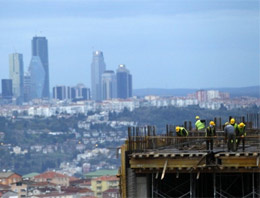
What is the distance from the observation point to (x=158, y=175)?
31.0 metres

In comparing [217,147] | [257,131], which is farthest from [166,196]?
[257,131]

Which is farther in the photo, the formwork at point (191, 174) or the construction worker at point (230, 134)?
the construction worker at point (230, 134)

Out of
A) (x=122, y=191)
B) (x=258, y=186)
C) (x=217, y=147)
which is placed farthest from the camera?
(x=217, y=147)

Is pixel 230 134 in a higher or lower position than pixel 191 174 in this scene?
higher

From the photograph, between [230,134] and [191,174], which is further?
[230,134]

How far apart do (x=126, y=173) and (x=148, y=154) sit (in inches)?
36.9

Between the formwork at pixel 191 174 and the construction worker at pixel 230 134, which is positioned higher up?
the construction worker at pixel 230 134

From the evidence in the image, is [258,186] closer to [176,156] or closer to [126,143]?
[176,156]

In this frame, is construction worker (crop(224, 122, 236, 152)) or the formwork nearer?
the formwork

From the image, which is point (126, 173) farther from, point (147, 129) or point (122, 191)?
point (147, 129)

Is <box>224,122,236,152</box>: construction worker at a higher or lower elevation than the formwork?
higher

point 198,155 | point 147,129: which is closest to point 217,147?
point 147,129

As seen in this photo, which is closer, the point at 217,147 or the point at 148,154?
the point at 148,154

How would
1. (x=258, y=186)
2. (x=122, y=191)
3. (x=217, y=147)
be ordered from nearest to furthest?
(x=258, y=186) → (x=122, y=191) → (x=217, y=147)
